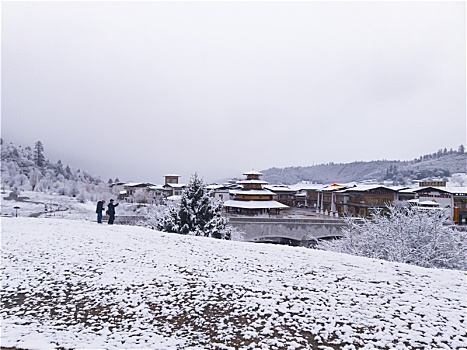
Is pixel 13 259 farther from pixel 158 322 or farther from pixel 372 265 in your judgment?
pixel 372 265

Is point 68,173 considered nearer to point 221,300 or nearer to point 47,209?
point 47,209

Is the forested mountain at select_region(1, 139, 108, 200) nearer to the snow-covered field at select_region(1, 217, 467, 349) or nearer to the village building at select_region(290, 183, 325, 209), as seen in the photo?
the village building at select_region(290, 183, 325, 209)

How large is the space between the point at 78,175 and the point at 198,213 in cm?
13783

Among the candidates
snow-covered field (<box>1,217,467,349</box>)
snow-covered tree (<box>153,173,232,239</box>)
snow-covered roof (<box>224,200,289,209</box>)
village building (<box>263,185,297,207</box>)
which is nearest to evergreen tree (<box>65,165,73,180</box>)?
village building (<box>263,185,297,207</box>)

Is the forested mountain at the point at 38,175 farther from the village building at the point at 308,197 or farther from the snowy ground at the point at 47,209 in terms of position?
the village building at the point at 308,197

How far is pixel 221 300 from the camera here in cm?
735

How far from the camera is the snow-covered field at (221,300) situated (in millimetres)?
5664

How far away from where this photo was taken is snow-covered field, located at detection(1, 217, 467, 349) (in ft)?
18.6

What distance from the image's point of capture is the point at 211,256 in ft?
37.0

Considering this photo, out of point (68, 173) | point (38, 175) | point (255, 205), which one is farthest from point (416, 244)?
point (68, 173)

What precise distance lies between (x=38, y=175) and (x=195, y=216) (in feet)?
322

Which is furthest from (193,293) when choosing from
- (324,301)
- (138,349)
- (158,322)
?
(324,301)

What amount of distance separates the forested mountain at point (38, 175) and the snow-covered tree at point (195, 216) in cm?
5365

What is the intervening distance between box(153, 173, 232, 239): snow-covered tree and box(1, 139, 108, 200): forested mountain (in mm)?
53652
